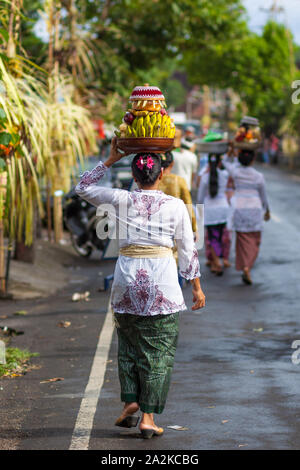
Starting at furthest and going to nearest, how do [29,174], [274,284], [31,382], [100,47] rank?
[100,47], [274,284], [29,174], [31,382]

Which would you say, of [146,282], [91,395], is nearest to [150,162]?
[146,282]

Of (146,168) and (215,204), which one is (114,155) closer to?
(146,168)

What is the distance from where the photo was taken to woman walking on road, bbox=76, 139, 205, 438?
20.1 feet

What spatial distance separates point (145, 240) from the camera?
619 centimetres

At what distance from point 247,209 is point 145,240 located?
7.74m

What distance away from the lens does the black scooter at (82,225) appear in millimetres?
17141

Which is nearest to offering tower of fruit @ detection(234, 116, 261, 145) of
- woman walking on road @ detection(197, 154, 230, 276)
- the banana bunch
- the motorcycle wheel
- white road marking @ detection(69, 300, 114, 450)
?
woman walking on road @ detection(197, 154, 230, 276)

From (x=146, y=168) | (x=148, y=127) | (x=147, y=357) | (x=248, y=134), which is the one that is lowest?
(x=147, y=357)

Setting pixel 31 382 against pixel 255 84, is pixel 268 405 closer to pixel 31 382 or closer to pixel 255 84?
pixel 31 382

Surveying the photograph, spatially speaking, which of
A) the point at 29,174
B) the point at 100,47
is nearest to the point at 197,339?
the point at 29,174

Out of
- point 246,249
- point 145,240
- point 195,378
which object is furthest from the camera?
point 246,249

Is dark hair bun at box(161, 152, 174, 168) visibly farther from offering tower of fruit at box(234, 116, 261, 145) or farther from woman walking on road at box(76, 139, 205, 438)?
woman walking on road at box(76, 139, 205, 438)

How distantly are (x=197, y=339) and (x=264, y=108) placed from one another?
5839 centimetres

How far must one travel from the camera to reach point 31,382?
7.90 m
